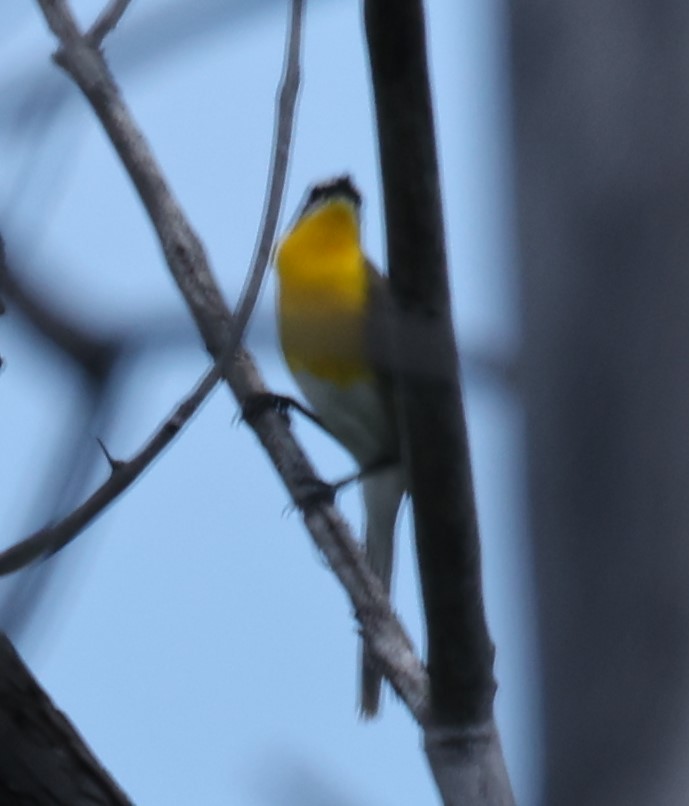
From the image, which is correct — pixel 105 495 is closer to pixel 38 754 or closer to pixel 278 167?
pixel 38 754

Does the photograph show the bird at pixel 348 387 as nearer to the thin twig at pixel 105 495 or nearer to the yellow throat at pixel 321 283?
the yellow throat at pixel 321 283

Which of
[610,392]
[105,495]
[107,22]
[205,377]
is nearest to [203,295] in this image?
[107,22]

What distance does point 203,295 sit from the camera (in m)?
2.52

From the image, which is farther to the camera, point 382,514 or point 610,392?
point 382,514

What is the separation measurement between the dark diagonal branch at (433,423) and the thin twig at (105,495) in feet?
0.73

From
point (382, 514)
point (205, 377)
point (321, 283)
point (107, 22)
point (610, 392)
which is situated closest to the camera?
point (610, 392)

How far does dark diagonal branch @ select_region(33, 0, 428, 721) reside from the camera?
217 centimetres

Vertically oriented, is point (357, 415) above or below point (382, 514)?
above

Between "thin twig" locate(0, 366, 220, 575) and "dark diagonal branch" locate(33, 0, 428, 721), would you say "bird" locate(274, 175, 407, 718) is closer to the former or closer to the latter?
"dark diagonal branch" locate(33, 0, 428, 721)

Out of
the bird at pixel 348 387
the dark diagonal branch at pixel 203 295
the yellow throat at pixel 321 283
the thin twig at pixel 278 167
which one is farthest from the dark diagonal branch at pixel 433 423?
the bird at pixel 348 387

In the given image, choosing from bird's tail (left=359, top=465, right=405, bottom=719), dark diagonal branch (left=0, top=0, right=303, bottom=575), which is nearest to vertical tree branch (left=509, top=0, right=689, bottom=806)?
dark diagonal branch (left=0, top=0, right=303, bottom=575)

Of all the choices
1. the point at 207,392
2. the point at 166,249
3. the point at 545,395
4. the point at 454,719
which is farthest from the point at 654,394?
the point at 166,249

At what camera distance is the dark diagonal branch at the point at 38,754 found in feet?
3.49

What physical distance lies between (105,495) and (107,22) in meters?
0.99
